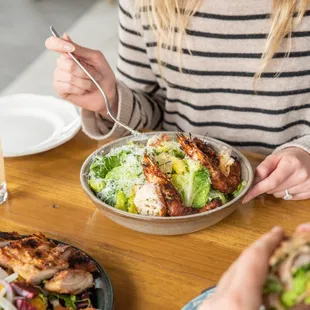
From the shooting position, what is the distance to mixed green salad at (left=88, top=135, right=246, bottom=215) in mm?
1139

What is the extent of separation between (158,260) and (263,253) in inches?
17.5

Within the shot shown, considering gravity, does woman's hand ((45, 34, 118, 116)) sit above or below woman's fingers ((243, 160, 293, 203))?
above

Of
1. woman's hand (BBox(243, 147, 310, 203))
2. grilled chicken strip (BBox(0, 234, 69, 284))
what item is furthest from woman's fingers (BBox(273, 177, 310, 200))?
grilled chicken strip (BBox(0, 234, 69, 284))

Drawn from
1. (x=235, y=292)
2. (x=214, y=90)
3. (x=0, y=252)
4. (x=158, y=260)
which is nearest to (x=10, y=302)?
(x=0, y=252)

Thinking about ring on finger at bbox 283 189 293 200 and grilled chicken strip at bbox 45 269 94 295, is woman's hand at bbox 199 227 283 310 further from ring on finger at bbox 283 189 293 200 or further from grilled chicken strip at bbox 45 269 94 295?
ring on finger at bbox 283 189 293 200

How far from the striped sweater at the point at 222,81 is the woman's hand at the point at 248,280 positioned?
2.44 ft

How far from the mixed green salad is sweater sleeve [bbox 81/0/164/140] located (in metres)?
0.22

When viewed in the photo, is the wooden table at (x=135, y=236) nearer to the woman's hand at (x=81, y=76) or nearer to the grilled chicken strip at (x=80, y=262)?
the grilled chicken strip at (x=80, y=262)

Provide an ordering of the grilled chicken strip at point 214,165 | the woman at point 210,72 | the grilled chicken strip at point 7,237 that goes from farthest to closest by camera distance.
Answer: the woman at point 210,72 < the grilled chicken strip at point 214,165 < the grilled chicken strip at point 7,237

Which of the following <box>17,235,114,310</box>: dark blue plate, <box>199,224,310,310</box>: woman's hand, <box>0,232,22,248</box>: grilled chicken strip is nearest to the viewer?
<box>199,224,310,310</box>: woman's hand

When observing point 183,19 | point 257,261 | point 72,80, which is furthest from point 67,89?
point 257,261

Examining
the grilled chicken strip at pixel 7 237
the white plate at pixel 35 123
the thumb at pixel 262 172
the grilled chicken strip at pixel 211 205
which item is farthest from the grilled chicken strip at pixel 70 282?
the white plate at pixel 35 123

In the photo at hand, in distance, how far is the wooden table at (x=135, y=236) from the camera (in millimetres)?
1025

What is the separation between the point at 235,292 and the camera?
25.5 inches
